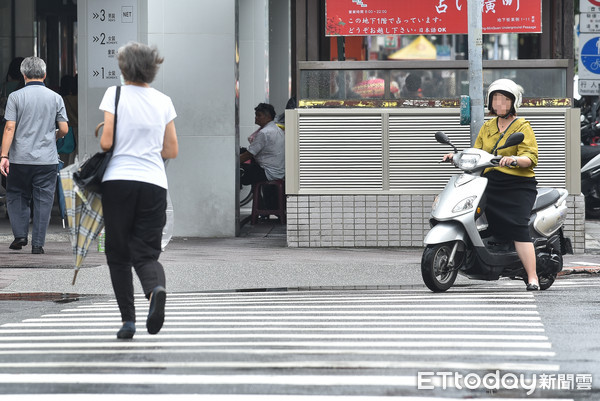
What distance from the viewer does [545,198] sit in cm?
996

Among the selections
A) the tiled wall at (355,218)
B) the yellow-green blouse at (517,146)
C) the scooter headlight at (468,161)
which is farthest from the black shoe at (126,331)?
the tiled wall at (355,218)

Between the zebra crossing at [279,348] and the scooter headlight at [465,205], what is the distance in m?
0.75

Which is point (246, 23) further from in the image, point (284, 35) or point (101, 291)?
point (101, 291)

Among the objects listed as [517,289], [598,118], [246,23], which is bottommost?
[517,289]

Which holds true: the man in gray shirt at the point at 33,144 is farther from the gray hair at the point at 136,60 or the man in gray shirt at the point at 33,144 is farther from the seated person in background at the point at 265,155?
the gray hair at the point at 136,60

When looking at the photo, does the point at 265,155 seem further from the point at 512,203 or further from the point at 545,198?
the point at 512,203

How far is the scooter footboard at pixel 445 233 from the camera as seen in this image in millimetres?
9305

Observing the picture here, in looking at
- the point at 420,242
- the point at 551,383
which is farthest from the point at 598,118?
the point at 551,383

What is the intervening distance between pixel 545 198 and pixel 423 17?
11.9ft

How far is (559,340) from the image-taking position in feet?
22.5

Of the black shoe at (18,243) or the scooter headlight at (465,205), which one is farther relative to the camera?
the black shoe at (18,243)

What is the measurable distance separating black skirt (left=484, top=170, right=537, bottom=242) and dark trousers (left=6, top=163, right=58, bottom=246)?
4732mm

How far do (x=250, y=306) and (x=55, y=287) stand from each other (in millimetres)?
2082

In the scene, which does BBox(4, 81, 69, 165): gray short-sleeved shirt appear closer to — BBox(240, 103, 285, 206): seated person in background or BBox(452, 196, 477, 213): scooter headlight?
BBox(240, 103, 285, 206): seated person in background
